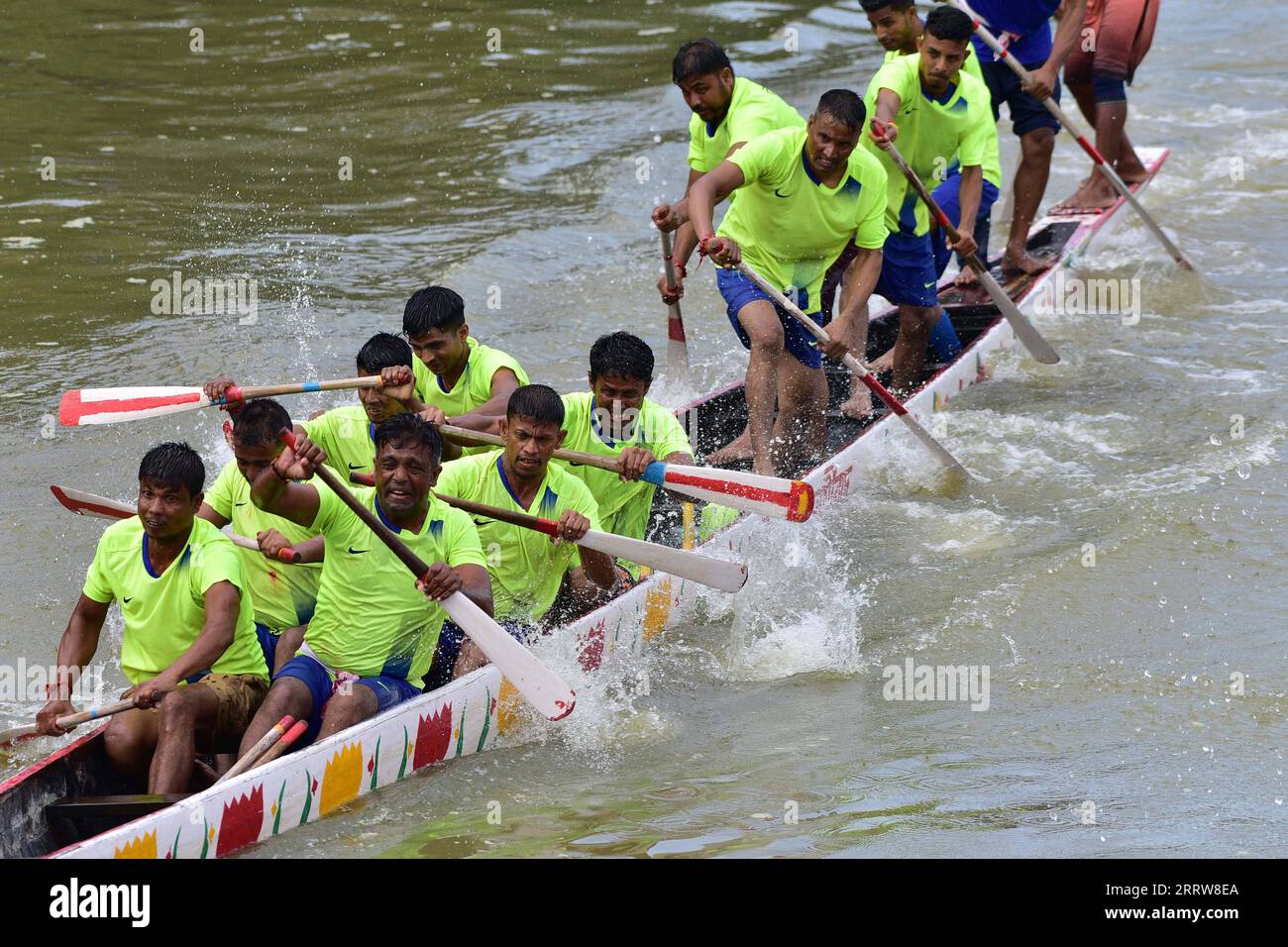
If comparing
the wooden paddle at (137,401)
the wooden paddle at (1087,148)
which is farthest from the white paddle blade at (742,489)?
the wooden paddle at (1087,148)

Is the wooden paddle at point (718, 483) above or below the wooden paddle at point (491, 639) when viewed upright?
above

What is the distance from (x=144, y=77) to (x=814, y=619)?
10559mm

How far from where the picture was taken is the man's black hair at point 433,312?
6.89 meters

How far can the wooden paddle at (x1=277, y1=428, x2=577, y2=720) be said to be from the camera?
5.66m

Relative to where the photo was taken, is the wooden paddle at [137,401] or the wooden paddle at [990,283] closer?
the wooden paddle at [137,401]

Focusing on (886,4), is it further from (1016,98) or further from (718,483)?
(718,483)

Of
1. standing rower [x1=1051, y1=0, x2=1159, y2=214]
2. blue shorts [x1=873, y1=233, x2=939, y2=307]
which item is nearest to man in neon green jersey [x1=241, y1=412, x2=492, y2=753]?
blue shorts [x1=873, y1=233, x2=939, y2=307]

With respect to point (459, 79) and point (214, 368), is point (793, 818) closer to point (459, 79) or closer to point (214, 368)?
point (214, 368)

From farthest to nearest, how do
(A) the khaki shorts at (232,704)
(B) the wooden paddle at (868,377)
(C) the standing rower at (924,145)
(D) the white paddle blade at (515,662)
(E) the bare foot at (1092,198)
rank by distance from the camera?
(E) the bare foot at (1092,198) < (C) the standing rower at (924,145) < (B) the wooden paddle at (868,377) < (D) the white paddle blade at (515,662) < (A) the khaki shorts at (232,704)

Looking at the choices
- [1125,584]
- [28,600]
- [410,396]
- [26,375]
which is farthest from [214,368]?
[1125,584]

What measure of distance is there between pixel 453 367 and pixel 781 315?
6.22ft

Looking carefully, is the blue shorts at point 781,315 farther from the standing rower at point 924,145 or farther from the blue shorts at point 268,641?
the blue shorts at point 268,641
